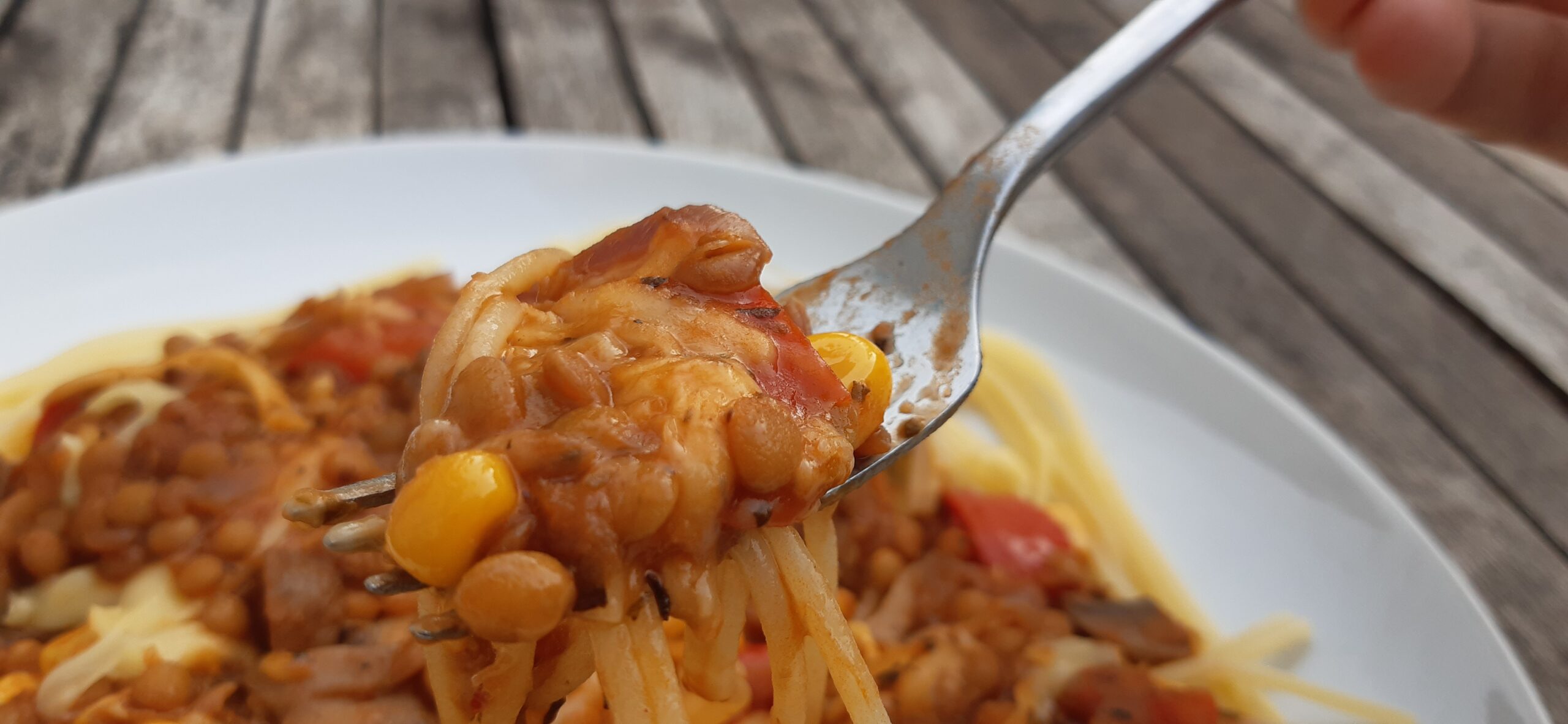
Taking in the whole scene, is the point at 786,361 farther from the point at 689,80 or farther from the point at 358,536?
the point at 689,80

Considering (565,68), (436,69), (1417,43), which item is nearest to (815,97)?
(565,68)

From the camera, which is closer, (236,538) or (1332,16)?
(236,538)

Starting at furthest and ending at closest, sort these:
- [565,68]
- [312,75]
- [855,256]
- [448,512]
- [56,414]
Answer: [565,68]
[312,75]
[855,256]
[56,414]
[448,512]

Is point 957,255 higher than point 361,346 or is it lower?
higher

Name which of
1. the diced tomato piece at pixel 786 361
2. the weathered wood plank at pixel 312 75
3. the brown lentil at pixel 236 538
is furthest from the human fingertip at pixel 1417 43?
the weathered wood plank at pixel 312 75

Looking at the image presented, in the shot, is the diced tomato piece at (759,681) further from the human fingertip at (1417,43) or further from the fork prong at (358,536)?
the human fingertip at (1417,43)

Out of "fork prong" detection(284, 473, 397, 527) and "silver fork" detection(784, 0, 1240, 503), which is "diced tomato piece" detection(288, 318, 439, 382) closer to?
"silver fork" detection(784, 0, 1240, 503)

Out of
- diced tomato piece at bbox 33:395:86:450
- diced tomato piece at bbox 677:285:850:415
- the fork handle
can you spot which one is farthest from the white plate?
diced tomato piece at bbox 677:285:850:415
